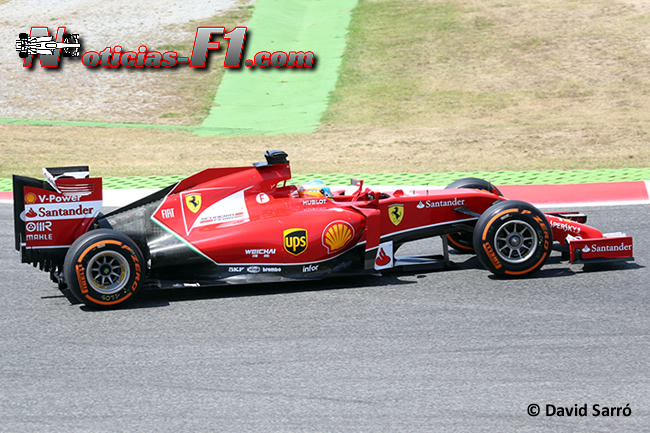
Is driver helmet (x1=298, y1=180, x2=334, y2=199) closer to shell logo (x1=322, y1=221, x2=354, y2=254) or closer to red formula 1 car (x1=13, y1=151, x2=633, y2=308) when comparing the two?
red formula 1 car (x1=13, y1=151, x2=633, y2=308)

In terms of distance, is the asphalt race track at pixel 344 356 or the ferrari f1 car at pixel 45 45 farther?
the ferrari f1 car at pixel 45 45

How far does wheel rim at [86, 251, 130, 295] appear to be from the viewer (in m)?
6.67

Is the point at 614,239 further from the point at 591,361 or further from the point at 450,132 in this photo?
the point at 450,132

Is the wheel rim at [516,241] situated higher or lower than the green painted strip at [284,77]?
lower

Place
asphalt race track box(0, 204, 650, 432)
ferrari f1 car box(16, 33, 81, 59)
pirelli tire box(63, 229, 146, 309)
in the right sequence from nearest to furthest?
1. asphalt race track box(0, 204, 650, 432)
2. pirelli tire box(63, 229, 146, 309)
3. ferrari f1 car box(16, 33, 81, 59)

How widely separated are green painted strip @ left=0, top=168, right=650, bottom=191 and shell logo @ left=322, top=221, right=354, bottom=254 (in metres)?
5.54

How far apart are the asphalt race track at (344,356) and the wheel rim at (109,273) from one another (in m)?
0.23

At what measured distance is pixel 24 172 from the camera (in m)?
14.7

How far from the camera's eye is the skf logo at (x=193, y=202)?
23.6 feet

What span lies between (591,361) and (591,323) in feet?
2.59

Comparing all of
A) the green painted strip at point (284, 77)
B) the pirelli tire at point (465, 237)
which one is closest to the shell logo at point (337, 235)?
the pirelli tire at point (465, 237)

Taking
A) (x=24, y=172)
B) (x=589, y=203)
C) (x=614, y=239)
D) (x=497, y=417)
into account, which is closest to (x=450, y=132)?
(x=589, y=203)

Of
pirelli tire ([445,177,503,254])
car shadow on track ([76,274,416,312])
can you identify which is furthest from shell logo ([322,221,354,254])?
pirelli tire ([445,177,503,254])

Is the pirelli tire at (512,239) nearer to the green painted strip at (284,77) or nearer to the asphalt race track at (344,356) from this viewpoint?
the asphalt race track at (344,356)
